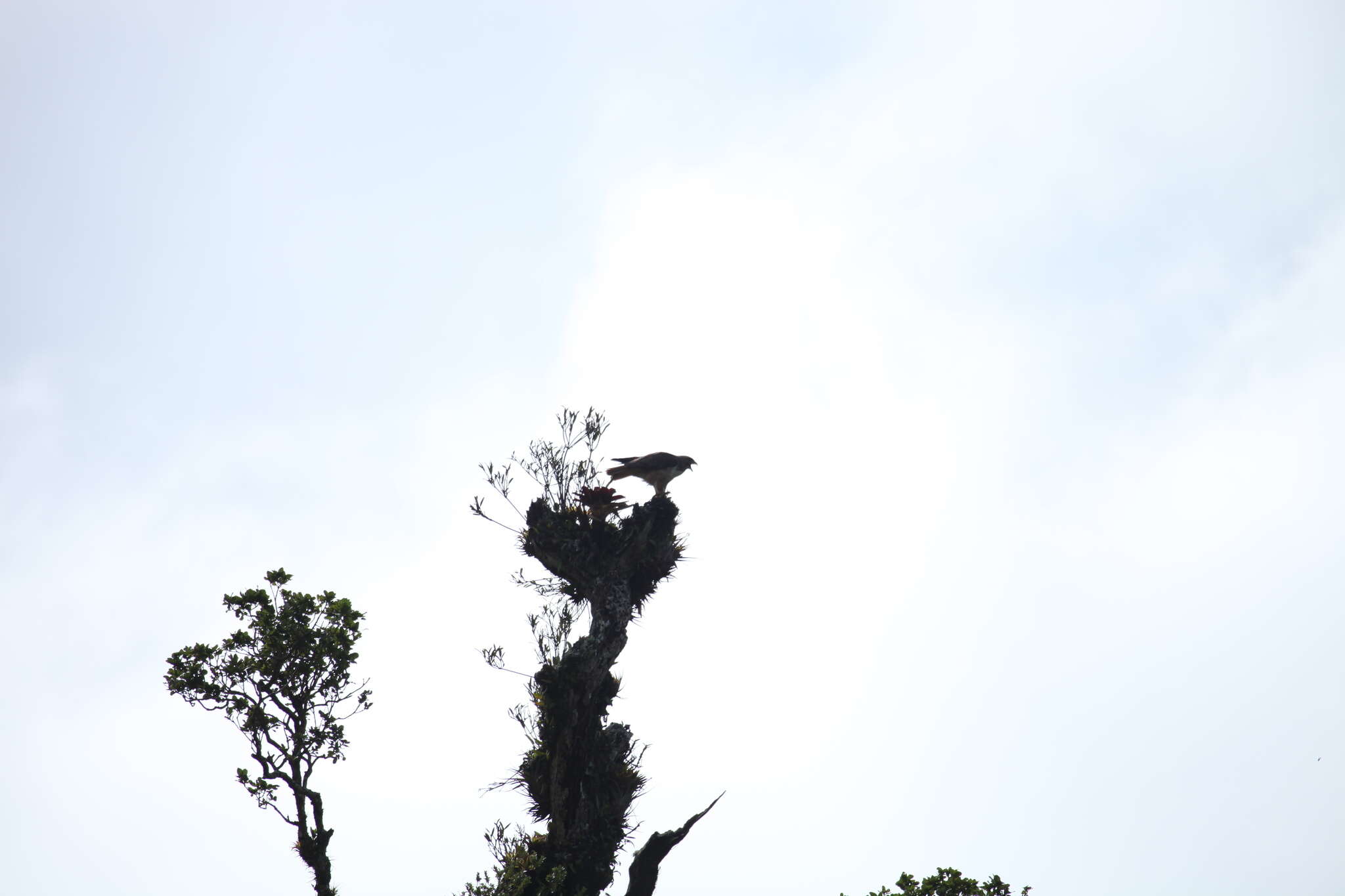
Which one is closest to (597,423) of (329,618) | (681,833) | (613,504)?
(613,504)

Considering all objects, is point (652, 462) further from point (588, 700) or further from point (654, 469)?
point (588, 700)

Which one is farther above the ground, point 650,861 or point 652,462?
point 652,462

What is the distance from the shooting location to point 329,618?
25.9 m

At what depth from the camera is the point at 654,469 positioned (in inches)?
1072

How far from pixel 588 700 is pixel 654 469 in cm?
549

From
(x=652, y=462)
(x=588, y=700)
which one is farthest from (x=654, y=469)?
(x=588, y=700)

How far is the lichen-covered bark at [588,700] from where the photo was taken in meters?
23.7

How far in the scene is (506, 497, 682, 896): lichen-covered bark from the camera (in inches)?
933

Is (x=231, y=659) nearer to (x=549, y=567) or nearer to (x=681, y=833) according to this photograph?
(x=549, y=567)

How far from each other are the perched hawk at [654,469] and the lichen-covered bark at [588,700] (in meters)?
0.50

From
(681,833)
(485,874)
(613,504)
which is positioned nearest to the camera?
(485,874)

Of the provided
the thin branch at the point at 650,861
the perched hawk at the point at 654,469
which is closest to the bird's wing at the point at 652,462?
the perched hawk at the point at 654,469

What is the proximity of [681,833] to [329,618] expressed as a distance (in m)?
8.72

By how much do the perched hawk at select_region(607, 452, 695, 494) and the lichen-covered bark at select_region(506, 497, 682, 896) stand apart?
1.64ft
